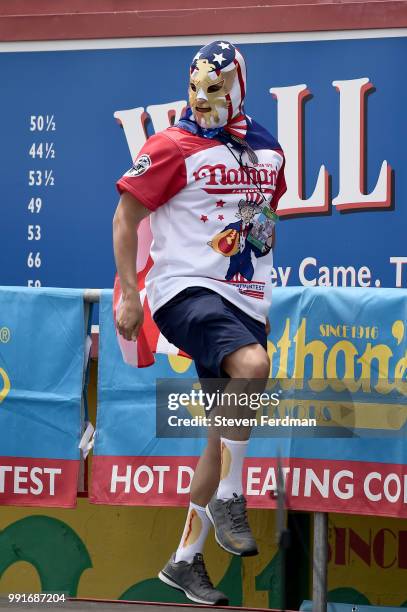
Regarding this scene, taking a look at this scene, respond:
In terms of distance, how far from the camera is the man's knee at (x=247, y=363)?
4.47m

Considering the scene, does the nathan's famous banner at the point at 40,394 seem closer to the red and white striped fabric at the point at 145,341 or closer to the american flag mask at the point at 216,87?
the red and white striped fabric at the point at 145,341

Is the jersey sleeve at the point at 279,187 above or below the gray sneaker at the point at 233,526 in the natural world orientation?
above

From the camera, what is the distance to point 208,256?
4.61 metres

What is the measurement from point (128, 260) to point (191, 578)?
1149 mm

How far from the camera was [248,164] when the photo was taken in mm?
4715

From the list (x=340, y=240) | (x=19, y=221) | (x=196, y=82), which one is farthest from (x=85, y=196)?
(x=196, y=82)

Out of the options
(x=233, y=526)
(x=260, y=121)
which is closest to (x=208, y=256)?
(x=233, y=526)

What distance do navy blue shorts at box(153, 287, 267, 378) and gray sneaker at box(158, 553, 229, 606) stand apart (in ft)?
2.23

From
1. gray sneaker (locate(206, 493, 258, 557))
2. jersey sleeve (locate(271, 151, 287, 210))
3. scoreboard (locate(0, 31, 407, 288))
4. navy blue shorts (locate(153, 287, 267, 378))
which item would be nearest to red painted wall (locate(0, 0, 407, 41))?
scoreboard (locate(0, 31, 407, 288))

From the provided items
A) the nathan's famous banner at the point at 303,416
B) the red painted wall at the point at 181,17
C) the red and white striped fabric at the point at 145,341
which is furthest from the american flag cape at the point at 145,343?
the red painted wall at the point at 181,17

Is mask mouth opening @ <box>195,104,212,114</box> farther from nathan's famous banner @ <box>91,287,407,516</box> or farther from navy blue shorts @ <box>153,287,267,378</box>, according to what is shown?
nathan's famous banner @ <box>91,287,407,516</box>

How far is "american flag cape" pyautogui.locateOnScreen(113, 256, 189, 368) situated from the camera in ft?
16.1

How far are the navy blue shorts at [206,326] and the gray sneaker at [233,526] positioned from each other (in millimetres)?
446

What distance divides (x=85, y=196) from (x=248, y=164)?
2973mm
